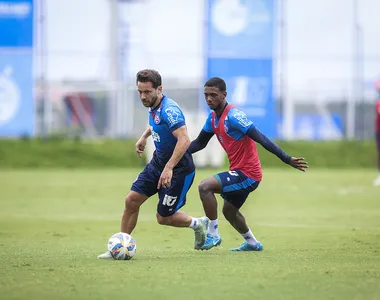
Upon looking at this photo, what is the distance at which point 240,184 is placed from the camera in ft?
36.4

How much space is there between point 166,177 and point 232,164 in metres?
1.39

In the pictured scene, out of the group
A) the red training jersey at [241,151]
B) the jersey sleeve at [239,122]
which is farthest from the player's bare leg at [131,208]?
the jersey sleeve at [239,122]

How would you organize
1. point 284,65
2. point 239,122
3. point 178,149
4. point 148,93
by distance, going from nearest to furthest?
point 178,149 < point 148,93 < point 239,122 < point 284,65

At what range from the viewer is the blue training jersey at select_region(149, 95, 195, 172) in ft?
33.7

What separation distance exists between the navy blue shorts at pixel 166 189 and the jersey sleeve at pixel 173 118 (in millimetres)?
713

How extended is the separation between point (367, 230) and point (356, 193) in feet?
24.8

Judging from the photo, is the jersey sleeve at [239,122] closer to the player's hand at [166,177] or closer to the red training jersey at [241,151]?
the red training jersey at [241,151]

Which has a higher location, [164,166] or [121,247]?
[164,166]

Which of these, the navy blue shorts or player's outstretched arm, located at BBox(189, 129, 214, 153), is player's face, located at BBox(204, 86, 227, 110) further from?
the navy blue shorts

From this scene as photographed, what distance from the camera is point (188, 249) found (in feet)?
38.1

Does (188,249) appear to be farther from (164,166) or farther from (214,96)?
(214,96)

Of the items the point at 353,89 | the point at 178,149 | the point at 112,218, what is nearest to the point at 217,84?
the point at 178,149

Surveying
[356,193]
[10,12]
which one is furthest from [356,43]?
[356,193]

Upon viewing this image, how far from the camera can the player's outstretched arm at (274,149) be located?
10719 mm
